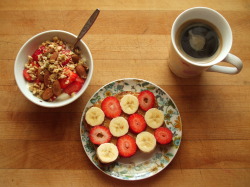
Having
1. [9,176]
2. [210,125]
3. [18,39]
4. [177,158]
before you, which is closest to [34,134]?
[9,176]

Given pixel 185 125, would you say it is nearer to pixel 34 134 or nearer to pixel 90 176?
pixel 90 176

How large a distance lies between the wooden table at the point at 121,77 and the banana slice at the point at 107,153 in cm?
7

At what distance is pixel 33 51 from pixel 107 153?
1.30 feet

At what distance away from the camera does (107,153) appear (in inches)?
33.3

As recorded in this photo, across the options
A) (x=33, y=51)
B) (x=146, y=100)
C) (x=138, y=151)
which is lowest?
(x=138, y=151)

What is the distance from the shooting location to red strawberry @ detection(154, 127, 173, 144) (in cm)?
86

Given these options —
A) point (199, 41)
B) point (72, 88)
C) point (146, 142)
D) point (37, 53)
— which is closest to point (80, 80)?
point (72, 88)

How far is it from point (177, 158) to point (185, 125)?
0.37ft

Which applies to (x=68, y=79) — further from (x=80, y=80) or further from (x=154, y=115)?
(x=154, y=115)

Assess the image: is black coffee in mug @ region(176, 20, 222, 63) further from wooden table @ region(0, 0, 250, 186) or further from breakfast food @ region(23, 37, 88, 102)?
breakfast food @ region(23, 37, 88, 102)

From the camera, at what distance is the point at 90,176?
0.89m

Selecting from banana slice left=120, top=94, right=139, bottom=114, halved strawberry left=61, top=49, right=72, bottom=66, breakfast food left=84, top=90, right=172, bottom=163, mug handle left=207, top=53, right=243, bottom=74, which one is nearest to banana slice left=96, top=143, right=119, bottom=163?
breakfast food left=84, top=90, right=172, bottom=163

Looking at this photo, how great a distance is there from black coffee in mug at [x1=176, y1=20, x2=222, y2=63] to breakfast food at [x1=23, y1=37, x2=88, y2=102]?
1.03 ft

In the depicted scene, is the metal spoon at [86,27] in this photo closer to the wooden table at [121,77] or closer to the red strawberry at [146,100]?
the wooden table at [121,77]
